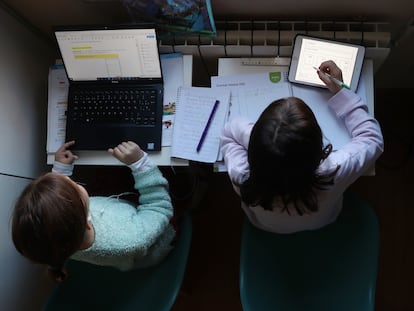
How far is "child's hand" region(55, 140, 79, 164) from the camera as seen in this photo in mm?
1114

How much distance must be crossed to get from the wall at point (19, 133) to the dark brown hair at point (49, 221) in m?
0.38

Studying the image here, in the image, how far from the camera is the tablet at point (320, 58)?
3.45 ft

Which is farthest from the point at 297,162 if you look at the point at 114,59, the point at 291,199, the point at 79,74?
the point at 79,74

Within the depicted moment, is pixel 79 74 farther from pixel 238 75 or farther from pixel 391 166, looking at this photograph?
pixel 391 166

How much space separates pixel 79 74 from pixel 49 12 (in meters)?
0.22

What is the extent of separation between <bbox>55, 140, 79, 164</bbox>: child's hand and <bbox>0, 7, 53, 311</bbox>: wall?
0.15 meters

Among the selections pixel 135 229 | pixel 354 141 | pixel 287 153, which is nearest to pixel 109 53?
pixel 135 229

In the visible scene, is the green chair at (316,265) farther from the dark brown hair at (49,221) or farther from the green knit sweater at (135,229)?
the dark brown hair at (49,221)

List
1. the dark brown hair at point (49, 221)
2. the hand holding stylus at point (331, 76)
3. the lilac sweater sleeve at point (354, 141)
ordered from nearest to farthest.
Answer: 1. the dark brown hair at point (49, 221)
2. the lilac sweater sleeve at point (354, 141)
3. the hand holding stylus at point (331, 76)

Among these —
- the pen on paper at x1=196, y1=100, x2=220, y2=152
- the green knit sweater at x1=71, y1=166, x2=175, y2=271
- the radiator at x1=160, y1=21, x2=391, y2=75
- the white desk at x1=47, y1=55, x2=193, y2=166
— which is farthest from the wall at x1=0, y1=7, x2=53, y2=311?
the pen on paper at x1=196, y1=100, x2=220, y2=152

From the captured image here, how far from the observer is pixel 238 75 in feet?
3.66

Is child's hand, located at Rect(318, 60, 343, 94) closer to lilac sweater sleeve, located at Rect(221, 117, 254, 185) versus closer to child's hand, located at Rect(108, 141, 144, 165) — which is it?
lilac sweater sleeve, located at Rect(221, 117, 254, 185)

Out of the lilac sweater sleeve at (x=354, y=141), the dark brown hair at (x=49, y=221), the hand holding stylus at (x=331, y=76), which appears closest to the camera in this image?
the dark brown hair at (x=49, y=221)

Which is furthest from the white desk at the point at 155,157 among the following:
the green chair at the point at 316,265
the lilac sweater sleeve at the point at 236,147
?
the green chair at the point at 316,265
